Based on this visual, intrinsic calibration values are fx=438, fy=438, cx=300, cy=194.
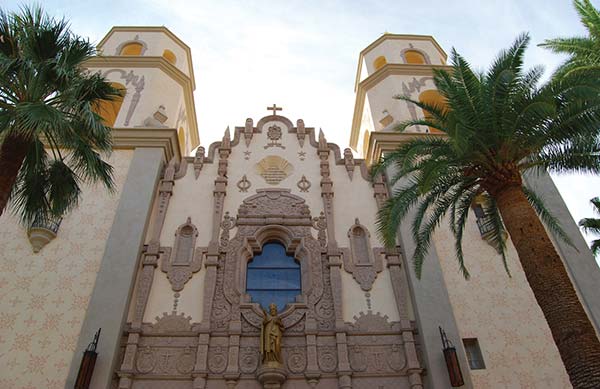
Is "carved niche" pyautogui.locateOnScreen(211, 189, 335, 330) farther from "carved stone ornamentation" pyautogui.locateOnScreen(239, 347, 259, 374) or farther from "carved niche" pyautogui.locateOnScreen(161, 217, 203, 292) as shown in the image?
"carved niche" pyautogui.locateOnScreen(161, 217, 203, 292)

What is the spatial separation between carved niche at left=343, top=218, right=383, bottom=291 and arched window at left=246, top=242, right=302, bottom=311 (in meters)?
1.69

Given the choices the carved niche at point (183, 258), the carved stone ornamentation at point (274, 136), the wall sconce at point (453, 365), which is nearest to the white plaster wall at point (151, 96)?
the carved stone ornamentation at point (274, 136)

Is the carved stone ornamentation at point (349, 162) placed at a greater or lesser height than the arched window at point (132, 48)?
lesser

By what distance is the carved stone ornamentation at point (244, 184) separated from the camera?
15.5 meters

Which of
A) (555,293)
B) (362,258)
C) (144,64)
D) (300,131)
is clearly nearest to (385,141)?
(300,131)

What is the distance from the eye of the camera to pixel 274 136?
1742cm

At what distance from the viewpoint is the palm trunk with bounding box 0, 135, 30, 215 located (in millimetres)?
8922

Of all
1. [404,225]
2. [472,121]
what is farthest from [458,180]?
[404,225]

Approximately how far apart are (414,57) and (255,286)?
15126 millimetres

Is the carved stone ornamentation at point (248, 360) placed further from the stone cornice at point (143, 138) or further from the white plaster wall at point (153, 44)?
the white plaster wall at point (153, 44)

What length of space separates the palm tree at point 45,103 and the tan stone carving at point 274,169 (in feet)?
21.3

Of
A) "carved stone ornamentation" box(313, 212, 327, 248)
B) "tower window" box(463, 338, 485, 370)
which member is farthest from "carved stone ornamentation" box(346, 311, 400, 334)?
"carved stone ornamentation" box(313, 212, 327, 248)

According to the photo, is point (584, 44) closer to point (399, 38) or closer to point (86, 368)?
point (399, 38)

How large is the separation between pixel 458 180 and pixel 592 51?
612 cm
